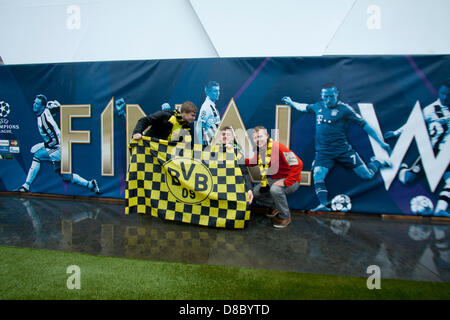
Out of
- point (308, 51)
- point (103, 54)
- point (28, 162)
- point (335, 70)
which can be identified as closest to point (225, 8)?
point (308, 51)

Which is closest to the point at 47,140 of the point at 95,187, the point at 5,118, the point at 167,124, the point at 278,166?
the point at 5,118

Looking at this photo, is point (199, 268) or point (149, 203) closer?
point (199, 268)

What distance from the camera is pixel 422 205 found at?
114 inches

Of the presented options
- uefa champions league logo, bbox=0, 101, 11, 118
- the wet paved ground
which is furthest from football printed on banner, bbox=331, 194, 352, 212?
uefa champions league logo, bbox=0, 101, 11, 118

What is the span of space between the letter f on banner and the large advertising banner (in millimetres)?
13

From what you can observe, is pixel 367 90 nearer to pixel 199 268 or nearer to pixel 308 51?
pixel 308 51

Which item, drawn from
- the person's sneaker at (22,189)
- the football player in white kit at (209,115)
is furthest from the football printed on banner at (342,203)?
the person's sneaker at (22,189)

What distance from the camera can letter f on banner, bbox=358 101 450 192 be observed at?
9.36 feet

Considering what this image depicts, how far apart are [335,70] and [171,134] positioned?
2.45 meters

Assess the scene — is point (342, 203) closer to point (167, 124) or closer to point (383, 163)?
point (383, 163)

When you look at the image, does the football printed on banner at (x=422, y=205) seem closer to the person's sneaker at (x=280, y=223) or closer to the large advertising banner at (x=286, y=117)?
the large advertising banner at (x=286, y=117)

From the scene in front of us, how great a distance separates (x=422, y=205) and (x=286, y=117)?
2.22 m

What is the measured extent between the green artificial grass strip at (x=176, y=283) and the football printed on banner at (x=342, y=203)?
1515 millimetres

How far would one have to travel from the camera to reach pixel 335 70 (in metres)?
2.96
